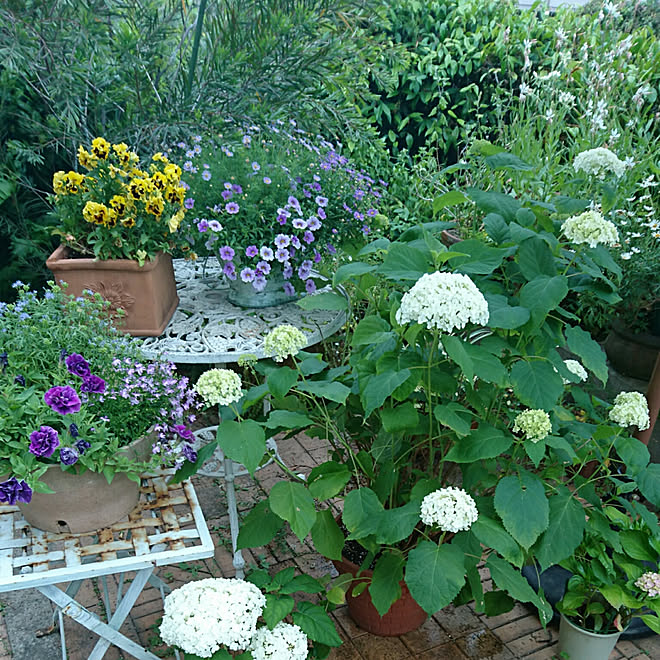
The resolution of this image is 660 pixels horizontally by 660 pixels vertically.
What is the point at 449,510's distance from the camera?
151 centimetres

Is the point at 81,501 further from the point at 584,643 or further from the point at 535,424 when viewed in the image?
the point at 584,643

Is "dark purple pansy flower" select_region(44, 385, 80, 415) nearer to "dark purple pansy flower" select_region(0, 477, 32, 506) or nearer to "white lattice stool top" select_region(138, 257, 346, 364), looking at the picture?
"dark purple pansy flower" select_region(0, 477, 32, 506)

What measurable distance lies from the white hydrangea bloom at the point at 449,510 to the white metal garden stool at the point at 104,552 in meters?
0.54

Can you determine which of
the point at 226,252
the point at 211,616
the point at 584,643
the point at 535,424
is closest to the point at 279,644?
the point at 211,616

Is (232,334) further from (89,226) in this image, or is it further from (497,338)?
(497,338)

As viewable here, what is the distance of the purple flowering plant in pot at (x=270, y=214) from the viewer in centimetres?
238

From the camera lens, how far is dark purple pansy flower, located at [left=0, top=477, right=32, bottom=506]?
1.49 m

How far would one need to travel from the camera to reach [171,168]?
231 cm

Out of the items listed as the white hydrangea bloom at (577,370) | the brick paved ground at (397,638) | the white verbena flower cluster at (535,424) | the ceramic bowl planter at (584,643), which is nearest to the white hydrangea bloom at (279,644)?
the brick paved ground at (397,638)

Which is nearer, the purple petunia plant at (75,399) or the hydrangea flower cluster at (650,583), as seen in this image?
the purple petunia plant at (75,399)

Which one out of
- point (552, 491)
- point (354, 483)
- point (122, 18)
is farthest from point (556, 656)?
point (122, 18)

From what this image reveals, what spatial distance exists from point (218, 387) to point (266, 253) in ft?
2.75

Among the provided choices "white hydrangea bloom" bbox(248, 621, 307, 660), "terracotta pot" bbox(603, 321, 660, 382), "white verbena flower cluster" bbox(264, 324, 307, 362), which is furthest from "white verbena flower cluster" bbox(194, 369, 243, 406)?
"terracotta pot" bbox(603, 321, 660, 382)

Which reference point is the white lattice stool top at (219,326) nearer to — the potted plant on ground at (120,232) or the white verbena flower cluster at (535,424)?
the potted plant on ground at (120,232)
